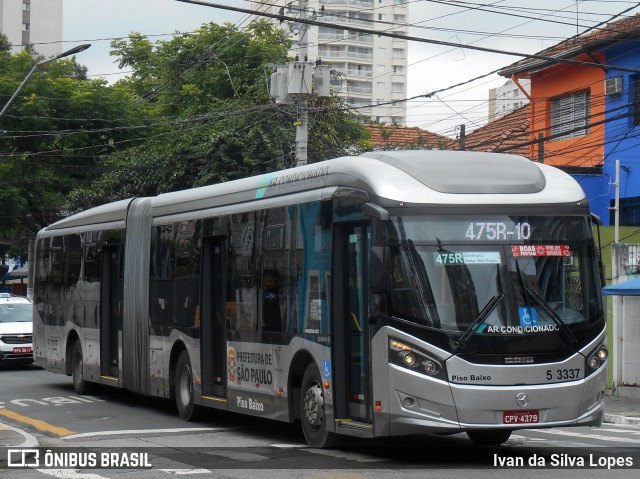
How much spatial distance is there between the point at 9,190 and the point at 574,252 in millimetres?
33004

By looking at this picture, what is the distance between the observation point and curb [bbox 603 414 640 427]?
1702 centimetres

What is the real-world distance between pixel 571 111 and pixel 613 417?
1628 cm

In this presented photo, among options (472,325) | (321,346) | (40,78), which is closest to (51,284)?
(321,346)

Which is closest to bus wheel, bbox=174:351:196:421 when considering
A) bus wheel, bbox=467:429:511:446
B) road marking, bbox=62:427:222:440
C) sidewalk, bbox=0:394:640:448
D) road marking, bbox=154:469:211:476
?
road marking, bbox=62:427:222:440

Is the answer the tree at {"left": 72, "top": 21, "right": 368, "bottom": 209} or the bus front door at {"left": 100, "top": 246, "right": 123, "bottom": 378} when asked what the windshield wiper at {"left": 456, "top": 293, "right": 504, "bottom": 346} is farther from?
the tree at {"left": 72, "top": 21, "right": 368, "bottom": 209}

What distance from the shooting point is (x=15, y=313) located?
1156 inches

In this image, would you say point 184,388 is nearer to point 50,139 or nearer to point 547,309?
point 547,309

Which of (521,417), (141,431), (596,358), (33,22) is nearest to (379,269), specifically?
(521,417)

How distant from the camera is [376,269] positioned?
36.7 ft

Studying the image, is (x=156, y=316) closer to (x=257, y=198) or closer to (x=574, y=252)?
(x=257, y=198)

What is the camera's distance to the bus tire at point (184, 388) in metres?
16.1

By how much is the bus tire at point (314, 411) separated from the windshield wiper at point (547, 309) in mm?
2511

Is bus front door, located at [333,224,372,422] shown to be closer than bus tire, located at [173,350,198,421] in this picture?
Yes

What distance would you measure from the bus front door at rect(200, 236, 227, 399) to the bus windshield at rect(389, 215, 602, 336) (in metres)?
4.58
